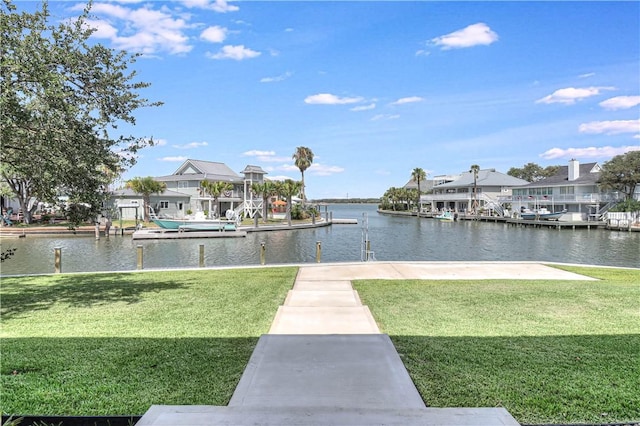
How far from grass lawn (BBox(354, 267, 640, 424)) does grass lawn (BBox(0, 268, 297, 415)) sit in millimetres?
2341

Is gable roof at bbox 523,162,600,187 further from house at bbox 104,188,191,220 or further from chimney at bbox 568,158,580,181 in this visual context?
house at bbox 104,188,191,220

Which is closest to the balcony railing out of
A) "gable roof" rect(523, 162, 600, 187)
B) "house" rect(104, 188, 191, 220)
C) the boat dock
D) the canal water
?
"gable roof" rect(523, 162, 600, 187)

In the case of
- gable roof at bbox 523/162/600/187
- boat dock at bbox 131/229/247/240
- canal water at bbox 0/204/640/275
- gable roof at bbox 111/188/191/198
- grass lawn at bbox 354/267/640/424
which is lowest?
canal water at bbox 0/204/640/275

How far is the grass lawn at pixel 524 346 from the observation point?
4.09 metres

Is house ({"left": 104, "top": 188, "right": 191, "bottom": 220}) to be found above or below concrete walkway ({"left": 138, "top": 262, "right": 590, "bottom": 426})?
above

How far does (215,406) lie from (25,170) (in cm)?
621

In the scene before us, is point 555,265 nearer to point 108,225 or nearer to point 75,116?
point 75,116

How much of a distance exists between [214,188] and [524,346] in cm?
5182

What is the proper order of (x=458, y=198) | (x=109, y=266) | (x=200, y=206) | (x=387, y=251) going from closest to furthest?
(x=109, y=266) < (x=387, y=251) < (x=200, y=206) < (x=458, y=198)

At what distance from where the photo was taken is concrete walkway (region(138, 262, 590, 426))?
3607mm

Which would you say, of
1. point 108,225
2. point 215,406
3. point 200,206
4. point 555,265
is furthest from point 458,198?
point 215,406

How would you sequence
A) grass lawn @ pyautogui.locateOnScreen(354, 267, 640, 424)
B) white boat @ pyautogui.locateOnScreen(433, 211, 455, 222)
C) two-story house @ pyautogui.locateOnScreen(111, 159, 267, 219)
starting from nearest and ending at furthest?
grass lawn @ pyautogui.locateOnScreen(354, 267, 640, 424), two-story house @ pyautogui.locateOnScreen(111, 159, 267, 219), white boat @ pyautogui.locateOnScreen(433, 211, 455, 222)

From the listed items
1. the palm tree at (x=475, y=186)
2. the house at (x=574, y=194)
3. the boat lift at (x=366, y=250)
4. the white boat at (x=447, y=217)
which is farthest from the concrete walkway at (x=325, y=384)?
the palm tree at (x=475, y=186)

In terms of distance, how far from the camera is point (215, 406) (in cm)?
390
